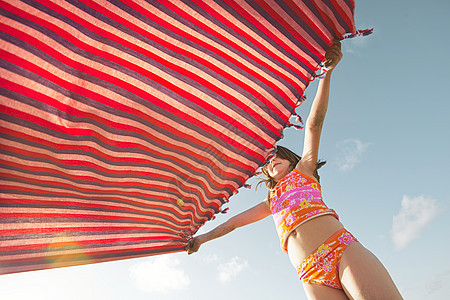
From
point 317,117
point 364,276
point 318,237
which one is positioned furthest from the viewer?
point 317,117

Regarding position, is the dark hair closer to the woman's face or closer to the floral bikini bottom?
the woman's face

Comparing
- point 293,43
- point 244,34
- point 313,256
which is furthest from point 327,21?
point 313,256

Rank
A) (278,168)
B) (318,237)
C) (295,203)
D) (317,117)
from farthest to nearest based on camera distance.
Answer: (278,168) < (295,203) < (317,117) < (318,237)

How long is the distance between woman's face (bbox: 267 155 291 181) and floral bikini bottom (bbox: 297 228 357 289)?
0.83 metres

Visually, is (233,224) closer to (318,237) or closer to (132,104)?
(318,237)

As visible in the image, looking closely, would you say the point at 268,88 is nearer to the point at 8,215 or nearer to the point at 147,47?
the point at 147,47

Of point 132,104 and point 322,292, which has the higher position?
point 132,104

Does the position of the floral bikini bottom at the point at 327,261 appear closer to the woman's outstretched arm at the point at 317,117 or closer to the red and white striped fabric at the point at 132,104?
the woman's outstretched arm at the point at 317,117

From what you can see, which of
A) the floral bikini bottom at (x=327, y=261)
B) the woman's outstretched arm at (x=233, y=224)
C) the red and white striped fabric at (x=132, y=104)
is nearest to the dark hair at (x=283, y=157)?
the woman's outstretched arm at (x=233, y=224)

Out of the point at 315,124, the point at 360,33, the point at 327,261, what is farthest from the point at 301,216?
the point at 360,33

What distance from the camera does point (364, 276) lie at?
1.98 m

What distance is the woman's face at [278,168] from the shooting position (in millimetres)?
2973

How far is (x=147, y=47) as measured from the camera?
1.71 m

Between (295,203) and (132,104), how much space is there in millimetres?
1527
